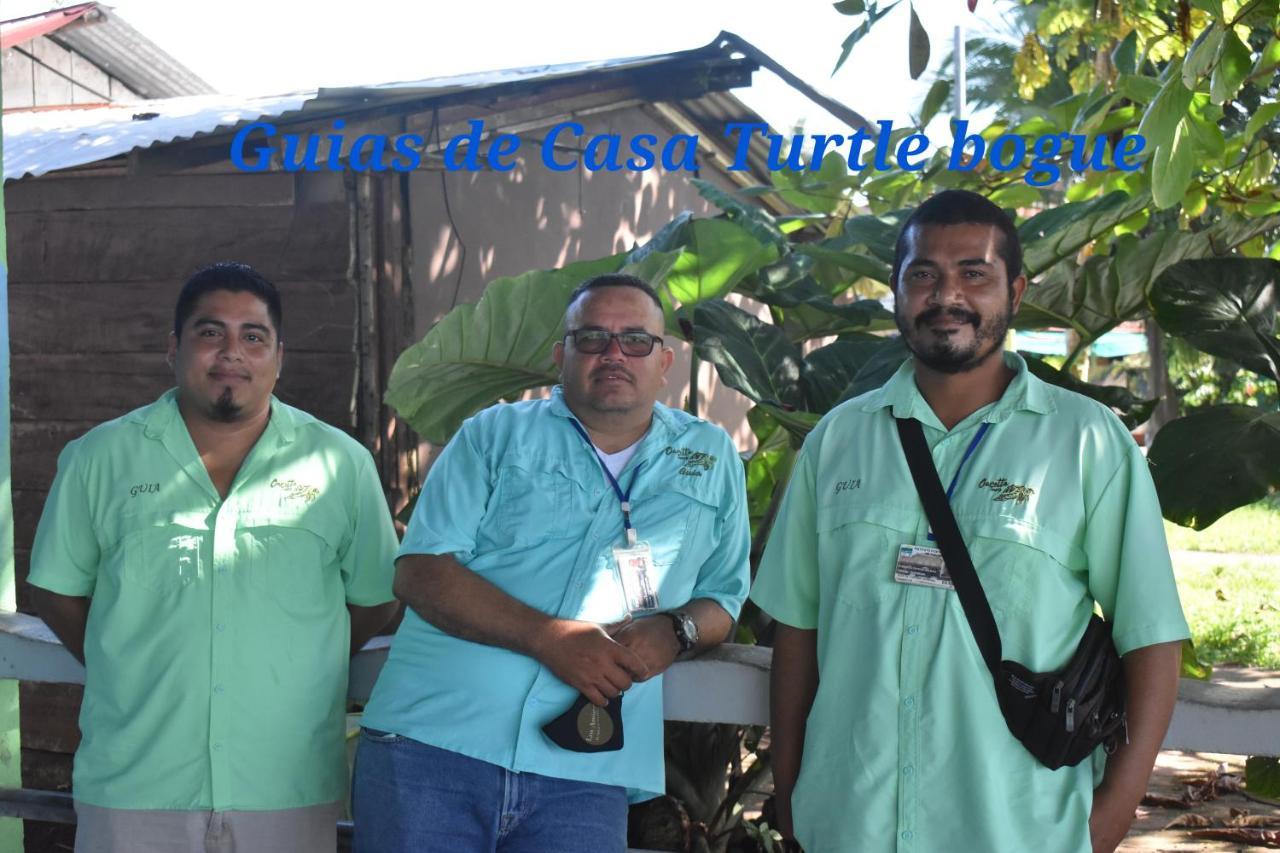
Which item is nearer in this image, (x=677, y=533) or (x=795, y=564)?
(x=795, y=564)

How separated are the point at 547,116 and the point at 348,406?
6.89ft

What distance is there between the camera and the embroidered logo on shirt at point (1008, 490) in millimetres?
2008

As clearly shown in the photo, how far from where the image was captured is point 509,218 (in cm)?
713

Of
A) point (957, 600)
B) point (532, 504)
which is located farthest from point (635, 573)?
point (957, 600)

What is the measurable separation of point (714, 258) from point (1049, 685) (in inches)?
86.5

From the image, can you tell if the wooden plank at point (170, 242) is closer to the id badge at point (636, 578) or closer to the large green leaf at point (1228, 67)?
the id badge at point (636, 578)

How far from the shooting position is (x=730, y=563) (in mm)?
2459

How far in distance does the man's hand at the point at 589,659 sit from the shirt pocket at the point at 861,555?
35cm

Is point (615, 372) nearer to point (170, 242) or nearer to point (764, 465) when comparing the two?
point (764, 465)

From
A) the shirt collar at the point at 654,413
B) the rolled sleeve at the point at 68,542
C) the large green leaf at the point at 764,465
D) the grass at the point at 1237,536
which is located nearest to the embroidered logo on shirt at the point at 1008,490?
the shirt collar at the point at 654,413

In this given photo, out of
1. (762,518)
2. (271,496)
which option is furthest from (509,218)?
(271,496)

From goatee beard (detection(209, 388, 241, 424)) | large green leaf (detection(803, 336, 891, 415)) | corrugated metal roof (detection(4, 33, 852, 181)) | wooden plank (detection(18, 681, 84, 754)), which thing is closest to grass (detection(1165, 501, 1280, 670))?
large green leaf (detection(803, 336, 891, 415))

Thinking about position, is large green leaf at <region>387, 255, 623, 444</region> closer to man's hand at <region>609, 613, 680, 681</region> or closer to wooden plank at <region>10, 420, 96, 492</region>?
man's hand at <region>609, 613, 680, 681</region>

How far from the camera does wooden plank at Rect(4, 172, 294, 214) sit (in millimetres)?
6047
